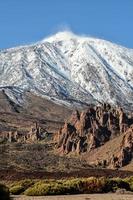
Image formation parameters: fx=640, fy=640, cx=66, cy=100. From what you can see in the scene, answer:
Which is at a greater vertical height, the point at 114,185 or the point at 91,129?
the point at 91,129

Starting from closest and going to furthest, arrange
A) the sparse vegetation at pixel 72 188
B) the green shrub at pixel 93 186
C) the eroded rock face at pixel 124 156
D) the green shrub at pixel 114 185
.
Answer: the sparse vegetation at pixel 72 188
the green shrub at pixel 93 186
the green shrub at pixel 114 185
the eroded rock face at pixel 124 156

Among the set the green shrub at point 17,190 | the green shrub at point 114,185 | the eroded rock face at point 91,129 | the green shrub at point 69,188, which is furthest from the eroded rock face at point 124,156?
the green shrub at point 17,190

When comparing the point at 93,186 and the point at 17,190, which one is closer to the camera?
the point at 17,190

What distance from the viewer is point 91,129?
177 m

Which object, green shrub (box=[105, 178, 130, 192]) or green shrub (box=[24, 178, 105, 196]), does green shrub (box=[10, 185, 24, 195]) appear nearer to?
green shrub (box=[24, 178, 105, 196])

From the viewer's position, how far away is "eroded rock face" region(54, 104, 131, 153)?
160250 millimetres

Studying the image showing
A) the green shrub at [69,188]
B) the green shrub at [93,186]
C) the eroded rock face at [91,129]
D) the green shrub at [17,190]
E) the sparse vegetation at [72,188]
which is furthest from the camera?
the eroded rock face at [91,129]

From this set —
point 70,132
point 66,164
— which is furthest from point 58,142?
point 66,164

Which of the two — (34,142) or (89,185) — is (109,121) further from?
(89,185)

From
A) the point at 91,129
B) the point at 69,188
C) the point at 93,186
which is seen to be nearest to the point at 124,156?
the point at 91,129

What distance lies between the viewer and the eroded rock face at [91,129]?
526 ft

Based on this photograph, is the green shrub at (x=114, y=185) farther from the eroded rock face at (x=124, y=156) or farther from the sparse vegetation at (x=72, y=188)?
the eroded rock face at (x=124, y=156)

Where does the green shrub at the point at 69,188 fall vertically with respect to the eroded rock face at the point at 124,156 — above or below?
below

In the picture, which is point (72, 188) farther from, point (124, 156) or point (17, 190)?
point (124, 156)
